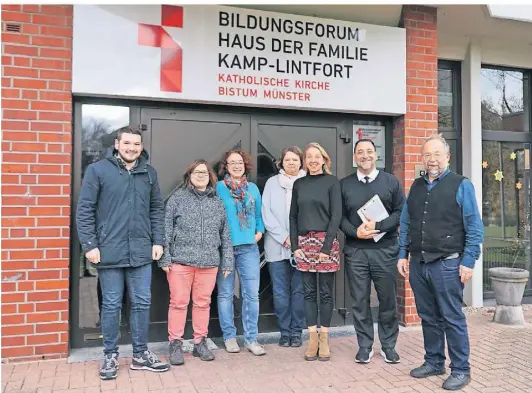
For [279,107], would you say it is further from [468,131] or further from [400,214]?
[468,131]

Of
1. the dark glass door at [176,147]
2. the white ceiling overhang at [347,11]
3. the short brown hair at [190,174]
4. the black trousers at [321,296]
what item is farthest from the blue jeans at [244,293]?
the white ceiling overhang at [347,11]

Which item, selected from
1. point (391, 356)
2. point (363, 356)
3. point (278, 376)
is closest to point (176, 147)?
point (278, 376)

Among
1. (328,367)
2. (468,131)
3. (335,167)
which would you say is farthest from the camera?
(468,131)

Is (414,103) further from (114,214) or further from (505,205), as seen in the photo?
(114,214)

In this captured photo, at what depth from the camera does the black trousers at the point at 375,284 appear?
13.4ft

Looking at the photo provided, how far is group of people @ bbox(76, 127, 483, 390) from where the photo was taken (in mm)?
3625

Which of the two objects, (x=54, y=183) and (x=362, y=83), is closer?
(x=54, y=183)

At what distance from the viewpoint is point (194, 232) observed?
4.10 meters

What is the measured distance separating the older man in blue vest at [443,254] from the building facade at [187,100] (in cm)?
146

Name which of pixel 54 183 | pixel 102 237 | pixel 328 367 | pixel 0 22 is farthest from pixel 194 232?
pixel 0 22

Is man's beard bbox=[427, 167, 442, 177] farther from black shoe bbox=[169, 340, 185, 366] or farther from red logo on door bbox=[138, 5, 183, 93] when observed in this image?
black shoe bbox=[169, 340, 185, 366]

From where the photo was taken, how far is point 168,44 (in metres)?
4.46

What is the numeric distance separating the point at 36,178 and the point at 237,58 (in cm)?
219

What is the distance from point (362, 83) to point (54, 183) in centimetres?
325
